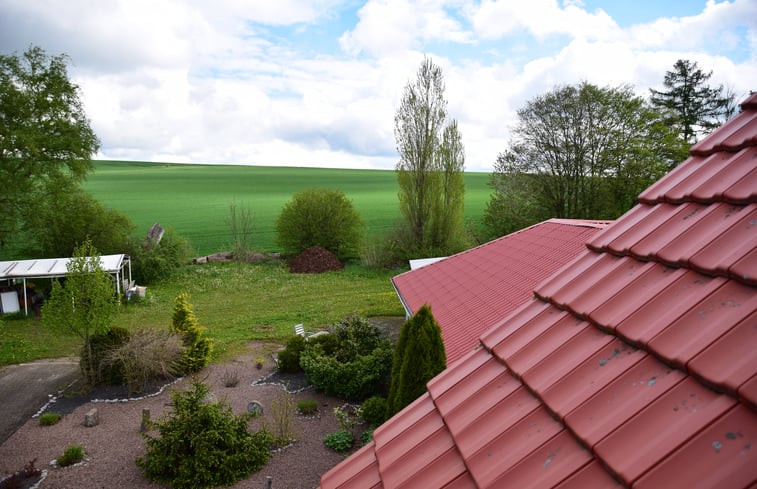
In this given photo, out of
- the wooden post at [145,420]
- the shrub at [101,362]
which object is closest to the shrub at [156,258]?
the shrub at [101,362]

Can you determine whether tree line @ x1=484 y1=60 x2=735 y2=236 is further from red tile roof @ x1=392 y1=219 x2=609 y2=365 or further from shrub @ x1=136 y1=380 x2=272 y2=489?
shrub @ x1=136 y1=380 x2=272 y2=489

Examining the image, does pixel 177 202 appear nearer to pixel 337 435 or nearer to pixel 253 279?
pixel 253 279

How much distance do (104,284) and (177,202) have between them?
198 ft

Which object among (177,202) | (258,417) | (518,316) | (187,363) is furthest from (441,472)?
(177,202)

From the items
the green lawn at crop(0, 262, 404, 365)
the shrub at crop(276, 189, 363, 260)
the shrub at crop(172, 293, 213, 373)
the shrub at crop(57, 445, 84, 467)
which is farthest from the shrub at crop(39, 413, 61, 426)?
the shrub at crop(276, 189, 363, 260)

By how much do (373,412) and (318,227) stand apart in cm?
2751

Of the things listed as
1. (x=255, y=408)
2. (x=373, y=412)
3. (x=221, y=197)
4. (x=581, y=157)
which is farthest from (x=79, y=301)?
(x=221, y=197)

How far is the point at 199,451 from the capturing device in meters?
10.5

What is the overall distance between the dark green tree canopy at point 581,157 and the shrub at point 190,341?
23.0 meters

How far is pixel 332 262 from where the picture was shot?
123ft

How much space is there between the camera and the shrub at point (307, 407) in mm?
13539

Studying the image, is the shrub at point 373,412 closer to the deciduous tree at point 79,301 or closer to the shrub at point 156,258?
the deciduous tree at point 79,301

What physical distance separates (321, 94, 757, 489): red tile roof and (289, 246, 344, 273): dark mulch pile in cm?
3423

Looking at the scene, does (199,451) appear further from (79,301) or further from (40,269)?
(40,269)
